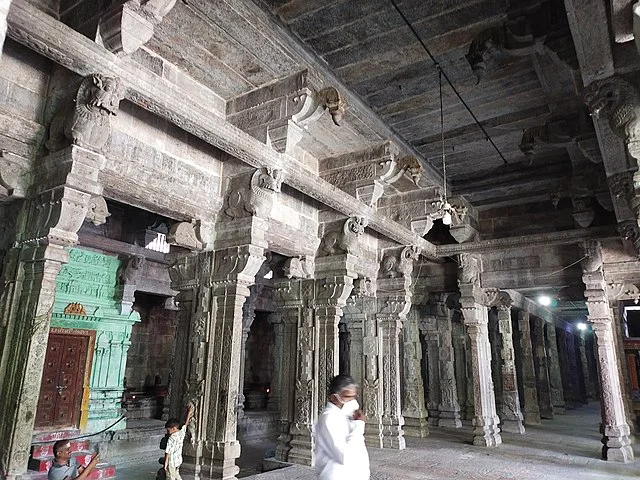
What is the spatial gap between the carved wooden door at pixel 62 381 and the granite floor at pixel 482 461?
1.76 m

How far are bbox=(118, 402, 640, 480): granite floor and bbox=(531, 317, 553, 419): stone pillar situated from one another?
3.82 meters

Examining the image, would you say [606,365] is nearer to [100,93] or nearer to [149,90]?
[149,90]

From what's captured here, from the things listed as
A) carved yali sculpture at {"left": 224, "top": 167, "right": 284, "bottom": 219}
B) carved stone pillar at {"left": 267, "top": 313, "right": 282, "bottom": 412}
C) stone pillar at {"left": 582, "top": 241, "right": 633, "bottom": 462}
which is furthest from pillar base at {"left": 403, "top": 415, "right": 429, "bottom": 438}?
carved yali sculpture at {"left": 224, "top": 167, "right": 284, "bottom": 219}

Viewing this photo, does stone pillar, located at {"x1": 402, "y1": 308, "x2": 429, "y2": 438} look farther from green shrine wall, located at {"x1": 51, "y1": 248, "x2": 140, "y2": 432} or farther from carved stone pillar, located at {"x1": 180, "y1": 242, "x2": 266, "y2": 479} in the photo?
green shrine wall, located at {"x1": 51, "y1": 248, "x2": 140, "y2": 432}

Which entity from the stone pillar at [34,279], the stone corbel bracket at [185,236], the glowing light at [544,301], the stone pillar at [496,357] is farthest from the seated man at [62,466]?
the stone pillar at [496,357]

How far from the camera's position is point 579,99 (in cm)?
587

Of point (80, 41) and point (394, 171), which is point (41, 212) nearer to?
point (80, 41)

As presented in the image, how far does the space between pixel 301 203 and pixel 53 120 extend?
12.9ft

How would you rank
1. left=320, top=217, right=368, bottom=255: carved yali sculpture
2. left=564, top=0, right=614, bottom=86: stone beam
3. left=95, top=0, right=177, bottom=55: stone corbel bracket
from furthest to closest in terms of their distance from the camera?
left=320, top=217, right=368, bottom=255: carved yali sculpture
left=95, top=0, right=177, bottom=55: stone corbel bracket
left=564, top=0, right=614, bottom=86: stone beam

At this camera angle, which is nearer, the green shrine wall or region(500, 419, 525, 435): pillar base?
the green shrine wall

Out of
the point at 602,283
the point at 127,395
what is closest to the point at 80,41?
the point at 602,283

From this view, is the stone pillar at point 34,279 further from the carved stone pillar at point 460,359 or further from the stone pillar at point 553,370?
the stone pillar at point 553,370

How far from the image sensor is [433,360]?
12.4 metres

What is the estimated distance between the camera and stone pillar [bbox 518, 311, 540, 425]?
13.4 m
